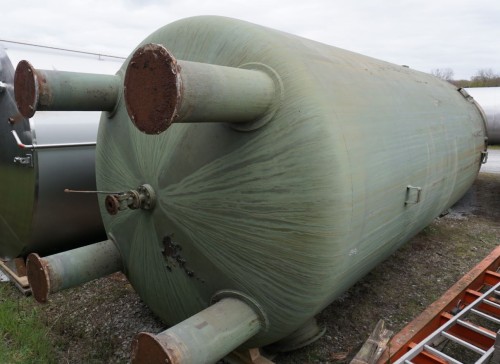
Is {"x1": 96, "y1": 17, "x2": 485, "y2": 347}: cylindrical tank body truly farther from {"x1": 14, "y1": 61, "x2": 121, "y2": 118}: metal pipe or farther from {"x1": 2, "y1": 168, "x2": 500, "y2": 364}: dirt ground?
{"x1": 2, "y1": 168, "x2": 500, "y2": 364}: dirt ground

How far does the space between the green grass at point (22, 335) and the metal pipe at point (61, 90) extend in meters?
1.60

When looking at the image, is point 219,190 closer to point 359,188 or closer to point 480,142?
point 359,188

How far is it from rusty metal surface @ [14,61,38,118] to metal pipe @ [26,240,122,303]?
0.76 metres

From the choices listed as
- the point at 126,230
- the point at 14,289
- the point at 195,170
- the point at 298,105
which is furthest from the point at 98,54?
the point at 298,105

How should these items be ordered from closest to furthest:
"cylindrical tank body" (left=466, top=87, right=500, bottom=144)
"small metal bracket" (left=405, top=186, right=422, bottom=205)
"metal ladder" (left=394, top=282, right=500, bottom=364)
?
1. "metal ladder" (left=394, top=282, right=500, bottom=364)
2. "small metal bracket" (left=405, top=186, right=422, bottom=205)
3. "cylindrical tank body" (left=466, top=87, right=500, bottom=144)

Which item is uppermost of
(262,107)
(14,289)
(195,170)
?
(262,107)

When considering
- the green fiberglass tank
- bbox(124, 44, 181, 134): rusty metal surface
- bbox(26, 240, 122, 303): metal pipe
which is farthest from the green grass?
bbox(124, 44, 181, 134): rusty metal surface

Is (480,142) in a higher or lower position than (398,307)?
higher

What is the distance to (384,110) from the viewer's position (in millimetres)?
2242

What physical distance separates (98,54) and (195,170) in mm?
3165

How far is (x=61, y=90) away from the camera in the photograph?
1.91m

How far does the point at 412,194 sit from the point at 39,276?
205 centimetres

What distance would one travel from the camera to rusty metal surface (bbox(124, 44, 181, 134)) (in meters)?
1.26

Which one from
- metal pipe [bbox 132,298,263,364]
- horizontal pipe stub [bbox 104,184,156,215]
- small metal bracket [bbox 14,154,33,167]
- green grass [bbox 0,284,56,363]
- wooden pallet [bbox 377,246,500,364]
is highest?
horizontal pipe stub [bbox 104,184,156,215]
